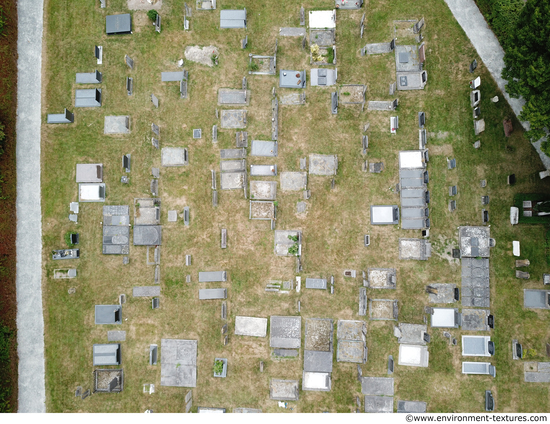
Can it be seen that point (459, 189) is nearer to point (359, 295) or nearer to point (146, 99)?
point (359, 295)

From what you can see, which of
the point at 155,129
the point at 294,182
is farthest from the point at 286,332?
the point at 155,129

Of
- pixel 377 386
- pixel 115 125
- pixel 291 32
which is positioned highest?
pixel 291 32

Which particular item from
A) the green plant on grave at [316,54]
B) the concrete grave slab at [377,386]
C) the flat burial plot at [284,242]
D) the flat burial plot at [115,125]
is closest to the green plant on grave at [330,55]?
the green plant on grave at [316,54]

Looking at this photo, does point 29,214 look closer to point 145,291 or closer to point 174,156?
point 145,291

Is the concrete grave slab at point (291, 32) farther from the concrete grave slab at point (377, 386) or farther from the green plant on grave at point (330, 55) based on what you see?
the concrete grave slab at point (377, 386)

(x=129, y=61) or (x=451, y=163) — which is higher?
(x=129, y=61)

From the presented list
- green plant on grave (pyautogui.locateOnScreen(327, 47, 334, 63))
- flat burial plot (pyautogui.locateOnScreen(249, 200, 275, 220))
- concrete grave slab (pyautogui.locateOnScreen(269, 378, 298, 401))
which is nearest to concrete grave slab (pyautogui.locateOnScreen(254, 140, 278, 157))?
flat burial plot (pyautogui.locateOnScreen(249, 200, 275, 220))
